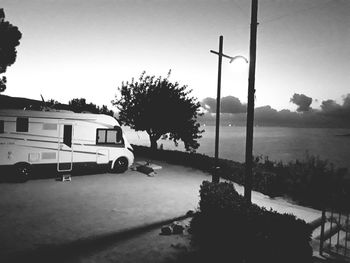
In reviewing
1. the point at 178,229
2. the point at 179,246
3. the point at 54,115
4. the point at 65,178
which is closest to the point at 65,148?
the point at 65,178

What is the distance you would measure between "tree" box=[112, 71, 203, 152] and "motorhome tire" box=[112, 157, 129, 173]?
434 inches

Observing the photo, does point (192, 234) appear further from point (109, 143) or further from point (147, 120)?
point (147, 120)

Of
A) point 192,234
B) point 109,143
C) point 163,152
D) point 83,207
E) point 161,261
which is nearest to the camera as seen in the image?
point 161,261

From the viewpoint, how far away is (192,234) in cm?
667

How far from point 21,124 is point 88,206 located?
559 cm

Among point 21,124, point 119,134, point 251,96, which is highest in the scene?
point 251,96

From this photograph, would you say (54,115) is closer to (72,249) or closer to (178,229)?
(72,249)

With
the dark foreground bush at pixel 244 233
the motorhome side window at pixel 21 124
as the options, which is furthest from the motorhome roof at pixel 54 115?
the dark foreground bush at pixel 244 233

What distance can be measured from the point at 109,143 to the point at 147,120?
1173 centimetres

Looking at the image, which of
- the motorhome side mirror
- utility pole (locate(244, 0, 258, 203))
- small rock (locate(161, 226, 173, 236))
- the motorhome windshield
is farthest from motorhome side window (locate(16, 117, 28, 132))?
utility pole (locate(244, 0, 258, 203))

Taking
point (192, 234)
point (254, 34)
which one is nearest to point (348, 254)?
point (192, 234)

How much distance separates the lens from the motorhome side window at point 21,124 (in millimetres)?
11102

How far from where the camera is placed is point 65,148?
39.6 feet

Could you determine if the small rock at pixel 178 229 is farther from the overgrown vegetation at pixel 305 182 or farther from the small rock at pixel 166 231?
the overgrown vegetation at pixel 305 182
